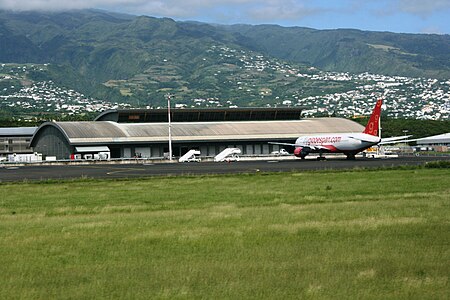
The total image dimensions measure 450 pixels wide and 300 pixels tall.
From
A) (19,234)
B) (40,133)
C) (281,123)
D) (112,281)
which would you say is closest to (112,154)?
(40,133)

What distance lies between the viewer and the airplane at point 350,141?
3797 inches

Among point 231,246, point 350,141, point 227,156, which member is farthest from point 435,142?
point 231,246

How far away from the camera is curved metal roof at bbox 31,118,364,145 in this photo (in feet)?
423

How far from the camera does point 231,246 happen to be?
904 inches

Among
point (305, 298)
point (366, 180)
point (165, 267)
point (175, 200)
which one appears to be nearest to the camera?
point (305, 298)

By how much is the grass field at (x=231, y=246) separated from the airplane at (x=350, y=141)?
54.7 m

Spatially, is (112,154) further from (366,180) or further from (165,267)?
(165,267)

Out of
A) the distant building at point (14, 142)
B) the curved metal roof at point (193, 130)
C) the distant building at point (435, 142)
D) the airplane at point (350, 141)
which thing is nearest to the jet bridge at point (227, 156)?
the airplane at point (350, 141)

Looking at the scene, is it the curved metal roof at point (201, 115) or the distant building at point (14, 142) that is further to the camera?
the distant building at point (14, 142)

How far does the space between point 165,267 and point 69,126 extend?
116m

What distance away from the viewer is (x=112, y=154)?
13000cm

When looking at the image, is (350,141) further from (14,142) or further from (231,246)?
(14,142)

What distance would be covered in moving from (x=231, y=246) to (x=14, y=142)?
5681 inches

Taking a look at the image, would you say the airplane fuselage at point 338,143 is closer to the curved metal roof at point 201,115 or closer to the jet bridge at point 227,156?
the jet bridge at point 227,156
